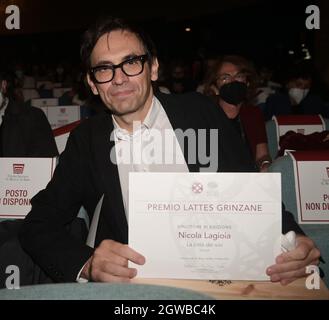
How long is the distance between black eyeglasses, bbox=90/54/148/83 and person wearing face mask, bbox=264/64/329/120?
108 inches

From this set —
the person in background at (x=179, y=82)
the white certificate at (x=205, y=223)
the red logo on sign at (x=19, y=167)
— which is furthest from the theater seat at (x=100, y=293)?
the person in background at (x=179, y=82)

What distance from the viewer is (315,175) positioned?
6.82 feet

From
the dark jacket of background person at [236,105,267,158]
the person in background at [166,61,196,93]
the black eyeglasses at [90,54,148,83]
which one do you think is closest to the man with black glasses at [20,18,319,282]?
the black eyeglasses at [90,54,148,83]

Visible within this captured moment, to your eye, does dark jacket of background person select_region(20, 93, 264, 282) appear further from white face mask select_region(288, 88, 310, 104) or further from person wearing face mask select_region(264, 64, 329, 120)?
white face mask select_region(288, 88, 310, 104)

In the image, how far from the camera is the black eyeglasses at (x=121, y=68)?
153cm

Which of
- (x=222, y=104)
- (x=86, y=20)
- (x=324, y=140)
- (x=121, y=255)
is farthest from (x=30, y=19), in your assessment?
(x=121, y=255)

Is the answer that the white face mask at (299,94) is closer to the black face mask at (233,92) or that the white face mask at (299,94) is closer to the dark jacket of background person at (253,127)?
the dark jacket of background person at (253,127)

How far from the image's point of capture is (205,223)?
1184 mm

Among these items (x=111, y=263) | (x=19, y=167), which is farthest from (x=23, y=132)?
(x=111, y=263)

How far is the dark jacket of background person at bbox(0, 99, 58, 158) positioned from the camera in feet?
8.63

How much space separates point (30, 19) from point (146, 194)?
8162mm

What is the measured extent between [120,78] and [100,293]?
843 millimetres

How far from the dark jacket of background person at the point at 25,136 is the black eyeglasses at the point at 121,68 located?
1195 mm

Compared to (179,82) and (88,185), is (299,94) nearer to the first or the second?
(179,82)
